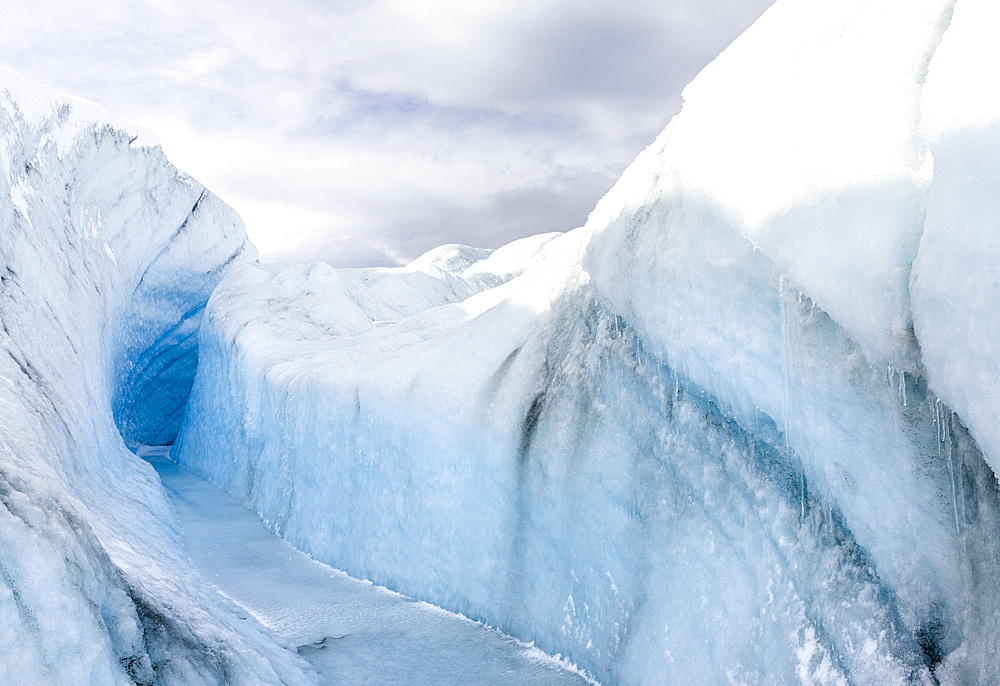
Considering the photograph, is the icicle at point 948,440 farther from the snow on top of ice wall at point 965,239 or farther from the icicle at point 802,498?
the icicle at point 802,498

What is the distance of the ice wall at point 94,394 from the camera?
223 centimetres

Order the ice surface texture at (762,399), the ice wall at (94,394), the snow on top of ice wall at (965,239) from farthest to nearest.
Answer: the ice surface texture at (762,399), the ice wall at (94,394), the snow on top of ice wall at (965,239)

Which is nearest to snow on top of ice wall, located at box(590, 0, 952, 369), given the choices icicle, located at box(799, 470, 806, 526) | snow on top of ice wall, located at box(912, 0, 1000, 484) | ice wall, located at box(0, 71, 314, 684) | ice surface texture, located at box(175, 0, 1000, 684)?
ice surface texture, located at box(175, 0, 1000, 684)

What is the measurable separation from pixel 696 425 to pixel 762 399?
50cm

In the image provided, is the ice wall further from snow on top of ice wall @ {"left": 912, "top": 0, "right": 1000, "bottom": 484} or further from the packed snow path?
snow on top of ice wall @ {"left": 912, "top": 0, "right": 1000, "bottom": 484}

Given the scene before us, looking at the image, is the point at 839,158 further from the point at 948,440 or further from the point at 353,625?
the point at 353,625

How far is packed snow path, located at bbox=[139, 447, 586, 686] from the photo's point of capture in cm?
398

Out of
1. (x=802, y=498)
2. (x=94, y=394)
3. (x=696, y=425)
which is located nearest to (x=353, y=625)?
(x=696, y=425)

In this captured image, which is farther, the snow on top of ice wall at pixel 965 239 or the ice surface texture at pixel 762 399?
the ice surface texture at pixel 762 399

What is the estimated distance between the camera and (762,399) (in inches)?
122

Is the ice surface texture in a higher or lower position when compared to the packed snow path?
higher

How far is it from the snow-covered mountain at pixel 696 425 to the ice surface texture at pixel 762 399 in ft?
0.04

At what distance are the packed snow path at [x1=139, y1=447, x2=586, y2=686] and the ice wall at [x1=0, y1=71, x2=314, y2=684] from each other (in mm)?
344

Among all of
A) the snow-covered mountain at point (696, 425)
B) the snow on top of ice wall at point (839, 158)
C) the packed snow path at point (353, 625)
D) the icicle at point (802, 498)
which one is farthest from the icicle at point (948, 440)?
the packed snow path at point (353, 625)
